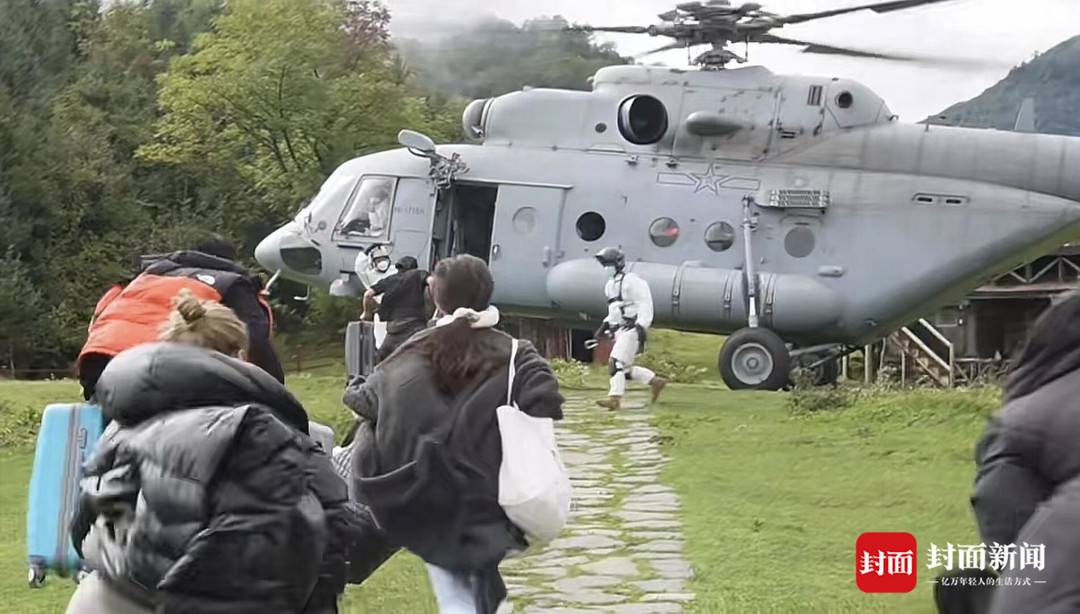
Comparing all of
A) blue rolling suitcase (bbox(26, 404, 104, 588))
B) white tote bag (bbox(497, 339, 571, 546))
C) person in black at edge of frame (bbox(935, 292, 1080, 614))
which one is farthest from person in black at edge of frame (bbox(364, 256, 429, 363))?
person in black at edge of frame (bbox(935, 292, 1080, 614))

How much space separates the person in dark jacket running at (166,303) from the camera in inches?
155

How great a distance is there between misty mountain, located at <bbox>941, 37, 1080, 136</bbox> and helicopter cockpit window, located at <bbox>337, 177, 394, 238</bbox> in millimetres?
5527

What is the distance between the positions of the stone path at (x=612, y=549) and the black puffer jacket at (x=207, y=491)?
9.66ft

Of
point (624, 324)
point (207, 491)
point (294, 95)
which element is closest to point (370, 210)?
point (624, 324)

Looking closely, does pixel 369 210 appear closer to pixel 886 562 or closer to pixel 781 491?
pixel 781 491

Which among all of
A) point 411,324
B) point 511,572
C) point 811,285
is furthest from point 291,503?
point 811,285

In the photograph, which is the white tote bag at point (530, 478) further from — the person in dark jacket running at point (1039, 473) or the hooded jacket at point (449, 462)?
the person in dark jacket running at point (1039, 473)

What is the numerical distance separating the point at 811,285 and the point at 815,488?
18.2ft

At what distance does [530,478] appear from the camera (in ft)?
12.9

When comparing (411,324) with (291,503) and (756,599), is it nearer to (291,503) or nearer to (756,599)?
(756,599)

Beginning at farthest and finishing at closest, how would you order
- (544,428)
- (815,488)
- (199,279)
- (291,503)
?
(815,488)
(199,279)
(544,428)
(291,503)

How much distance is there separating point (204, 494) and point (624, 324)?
31.5 ft

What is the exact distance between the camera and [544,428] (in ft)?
13.1

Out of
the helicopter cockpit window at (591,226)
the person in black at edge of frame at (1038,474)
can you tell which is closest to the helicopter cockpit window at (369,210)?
the helicopter cockpit window at (591,226)
